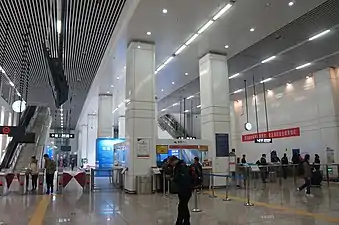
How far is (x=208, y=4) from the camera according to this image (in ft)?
29.1

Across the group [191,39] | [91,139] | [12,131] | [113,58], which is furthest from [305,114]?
[91,139]

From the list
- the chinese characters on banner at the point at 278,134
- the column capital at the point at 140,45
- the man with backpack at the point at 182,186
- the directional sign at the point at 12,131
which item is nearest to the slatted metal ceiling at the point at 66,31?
the column capital at the point at 140,45

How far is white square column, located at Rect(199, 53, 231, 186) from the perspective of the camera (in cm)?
1237

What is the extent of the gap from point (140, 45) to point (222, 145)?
514 centimetres

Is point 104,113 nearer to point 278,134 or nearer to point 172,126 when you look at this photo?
point 278,134

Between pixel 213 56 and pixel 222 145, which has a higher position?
pixel 213 56

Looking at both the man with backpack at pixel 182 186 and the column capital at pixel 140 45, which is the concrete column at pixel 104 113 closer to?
the column capital at pixel 140 45

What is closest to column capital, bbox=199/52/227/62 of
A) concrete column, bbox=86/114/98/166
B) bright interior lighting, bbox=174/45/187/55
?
bright interior lighting, bbox=174/45/187/55

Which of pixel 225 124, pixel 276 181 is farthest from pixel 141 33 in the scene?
pixel 276 181

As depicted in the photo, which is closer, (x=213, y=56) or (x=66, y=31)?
(x=66, y=31)

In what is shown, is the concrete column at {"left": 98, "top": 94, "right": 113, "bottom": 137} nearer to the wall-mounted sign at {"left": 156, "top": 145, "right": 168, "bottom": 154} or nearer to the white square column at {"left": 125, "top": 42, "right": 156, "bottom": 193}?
the white square column at {"left": 125, "top": 42, "right": 156, "bottom": 193}

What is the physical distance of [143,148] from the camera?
36.3 ft

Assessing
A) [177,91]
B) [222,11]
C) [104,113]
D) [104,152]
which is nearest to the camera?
[222,11]

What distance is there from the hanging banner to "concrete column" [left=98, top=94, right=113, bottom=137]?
9424 millimetres
